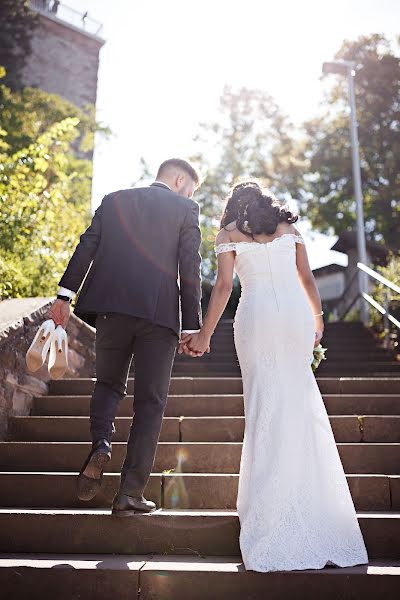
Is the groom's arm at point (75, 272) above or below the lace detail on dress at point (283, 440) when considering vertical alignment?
above

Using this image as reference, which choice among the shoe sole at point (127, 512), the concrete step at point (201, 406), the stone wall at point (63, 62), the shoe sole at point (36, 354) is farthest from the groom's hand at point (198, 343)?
the stone wall at point (63, 62)

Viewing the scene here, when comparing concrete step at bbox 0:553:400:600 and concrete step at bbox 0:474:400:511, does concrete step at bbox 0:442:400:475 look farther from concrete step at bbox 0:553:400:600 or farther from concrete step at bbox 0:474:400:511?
concrete step at bbox 0:553:400:600

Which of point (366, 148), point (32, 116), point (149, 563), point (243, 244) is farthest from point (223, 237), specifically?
point (366, 148)

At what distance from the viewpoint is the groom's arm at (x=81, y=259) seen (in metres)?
3.17

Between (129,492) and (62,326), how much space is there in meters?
0.91

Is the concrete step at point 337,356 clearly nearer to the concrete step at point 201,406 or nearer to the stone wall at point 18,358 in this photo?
the concrete step at point 201,406

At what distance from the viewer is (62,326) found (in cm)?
315

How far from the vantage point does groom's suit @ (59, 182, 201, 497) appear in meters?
A: 3.06

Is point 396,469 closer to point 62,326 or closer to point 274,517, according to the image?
point 274,517

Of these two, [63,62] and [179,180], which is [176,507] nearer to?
[179,180]

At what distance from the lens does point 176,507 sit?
3.53 metres

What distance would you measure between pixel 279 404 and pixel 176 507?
0.97 meters

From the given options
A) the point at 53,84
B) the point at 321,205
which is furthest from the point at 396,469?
the point at 53,84

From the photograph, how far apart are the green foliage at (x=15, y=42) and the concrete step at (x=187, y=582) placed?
21325mm
